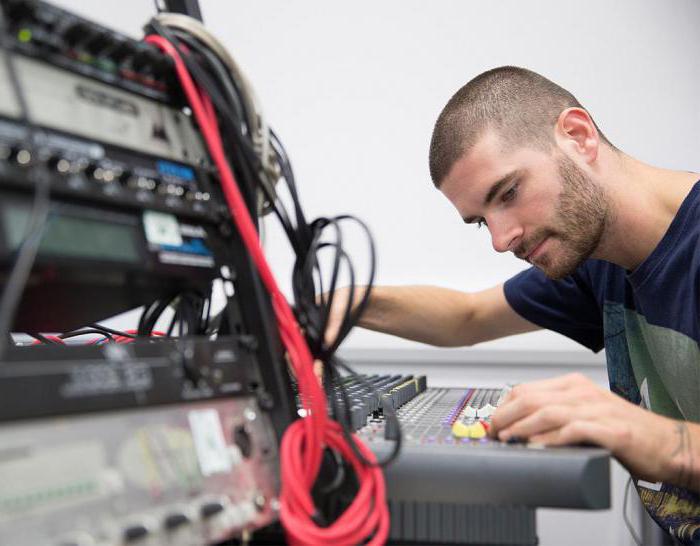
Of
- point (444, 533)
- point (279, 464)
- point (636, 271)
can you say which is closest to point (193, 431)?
point (279, 464)

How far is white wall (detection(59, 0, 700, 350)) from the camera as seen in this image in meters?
1.57

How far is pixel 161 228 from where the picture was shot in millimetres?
443

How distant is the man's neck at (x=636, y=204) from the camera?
100 cm

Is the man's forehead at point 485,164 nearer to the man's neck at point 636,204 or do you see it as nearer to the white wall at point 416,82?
the man's neck at point 636,204

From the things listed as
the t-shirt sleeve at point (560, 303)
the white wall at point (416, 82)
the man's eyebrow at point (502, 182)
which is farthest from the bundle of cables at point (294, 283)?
the white wall at point (416, 82)

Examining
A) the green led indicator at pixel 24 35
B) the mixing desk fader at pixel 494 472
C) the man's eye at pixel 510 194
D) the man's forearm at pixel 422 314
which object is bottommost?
the man's forearm at pixel 422 314

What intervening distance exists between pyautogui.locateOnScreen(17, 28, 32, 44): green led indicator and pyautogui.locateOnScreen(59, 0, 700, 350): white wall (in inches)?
50.3

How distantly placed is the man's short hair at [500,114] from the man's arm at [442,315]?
1.01ft

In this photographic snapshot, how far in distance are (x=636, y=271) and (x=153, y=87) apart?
85 centimetres

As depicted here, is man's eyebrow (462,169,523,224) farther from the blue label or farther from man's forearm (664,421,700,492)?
the blue label

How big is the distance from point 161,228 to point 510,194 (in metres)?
0.68

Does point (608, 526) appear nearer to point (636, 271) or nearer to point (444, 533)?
point (636, 271)

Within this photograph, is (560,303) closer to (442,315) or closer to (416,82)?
(442,315)

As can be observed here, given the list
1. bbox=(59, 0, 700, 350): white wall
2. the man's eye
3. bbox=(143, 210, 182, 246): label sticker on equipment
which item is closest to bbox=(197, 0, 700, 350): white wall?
bbox=(59, 0, 700, 350): white wall
